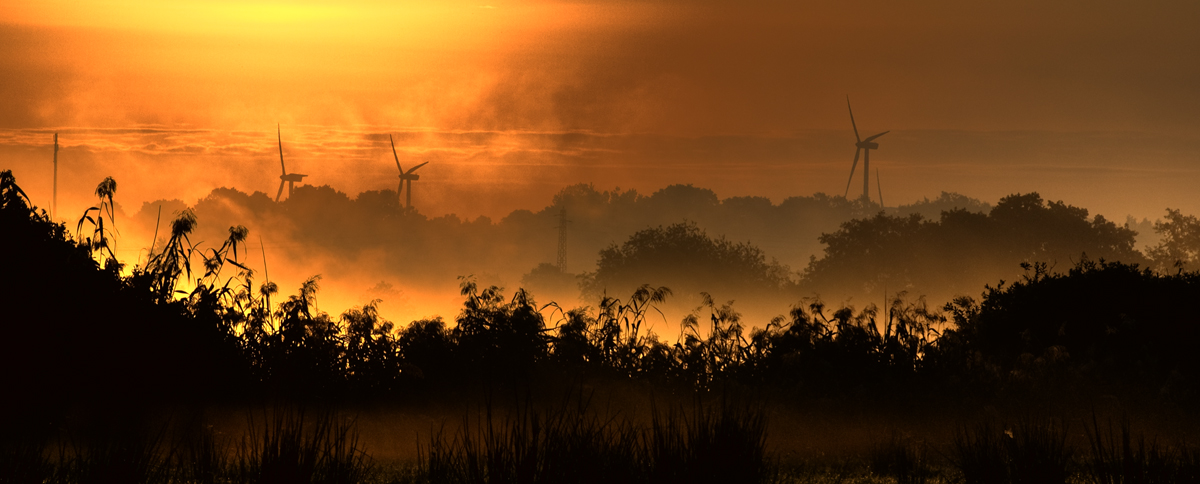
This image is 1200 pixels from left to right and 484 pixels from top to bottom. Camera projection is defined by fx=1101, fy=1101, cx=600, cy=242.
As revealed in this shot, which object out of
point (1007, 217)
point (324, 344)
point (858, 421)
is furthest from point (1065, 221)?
point (324, 344)

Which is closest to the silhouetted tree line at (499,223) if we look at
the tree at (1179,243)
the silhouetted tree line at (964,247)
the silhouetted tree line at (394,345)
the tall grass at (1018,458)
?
the silhouetted tree line at (964,247)

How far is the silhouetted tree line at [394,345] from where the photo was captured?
56.1 feet

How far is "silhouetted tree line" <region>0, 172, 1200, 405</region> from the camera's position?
1709 cm

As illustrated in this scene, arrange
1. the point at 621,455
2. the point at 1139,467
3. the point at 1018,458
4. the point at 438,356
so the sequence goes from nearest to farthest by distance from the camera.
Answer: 1. the point at 621,455
2. the point at 1139,467
3. the point at 1018,458
4. the point at 438,356

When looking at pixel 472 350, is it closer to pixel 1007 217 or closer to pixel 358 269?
pixel 1007 217

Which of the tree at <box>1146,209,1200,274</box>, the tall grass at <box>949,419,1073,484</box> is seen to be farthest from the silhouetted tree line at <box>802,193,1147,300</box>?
the tall grass at <box>949,419,1073,484</box>

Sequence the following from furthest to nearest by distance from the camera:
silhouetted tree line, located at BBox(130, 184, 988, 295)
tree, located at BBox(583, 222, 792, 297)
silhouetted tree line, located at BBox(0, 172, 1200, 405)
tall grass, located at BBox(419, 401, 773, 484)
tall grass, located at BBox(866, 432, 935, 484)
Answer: silhouetted tree line, located at BBox(130, 184, 988, 295)
tree, located at BBox(583, 222, 792, 297)
silhouetted tree line, located at BBox(0, 172, 1200, 405)
tall grass, located at BBox(866, 432, 935, 484)
tall grass, located at BBox(419, 401, 773, 484)

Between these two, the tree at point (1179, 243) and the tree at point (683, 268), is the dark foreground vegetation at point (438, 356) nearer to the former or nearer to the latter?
the tree at point (1179, 243)

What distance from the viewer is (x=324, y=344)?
17609 millimetres

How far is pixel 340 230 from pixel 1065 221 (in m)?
96.0

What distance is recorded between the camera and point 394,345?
18.4 meters

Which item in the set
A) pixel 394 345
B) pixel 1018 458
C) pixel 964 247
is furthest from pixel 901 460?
pixel 964 247

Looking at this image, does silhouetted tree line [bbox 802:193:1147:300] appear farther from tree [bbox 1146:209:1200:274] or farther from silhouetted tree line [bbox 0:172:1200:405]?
silhouetted tree line [bbox 0:172:1200:405]

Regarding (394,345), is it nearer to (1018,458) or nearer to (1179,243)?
(1018,458)
